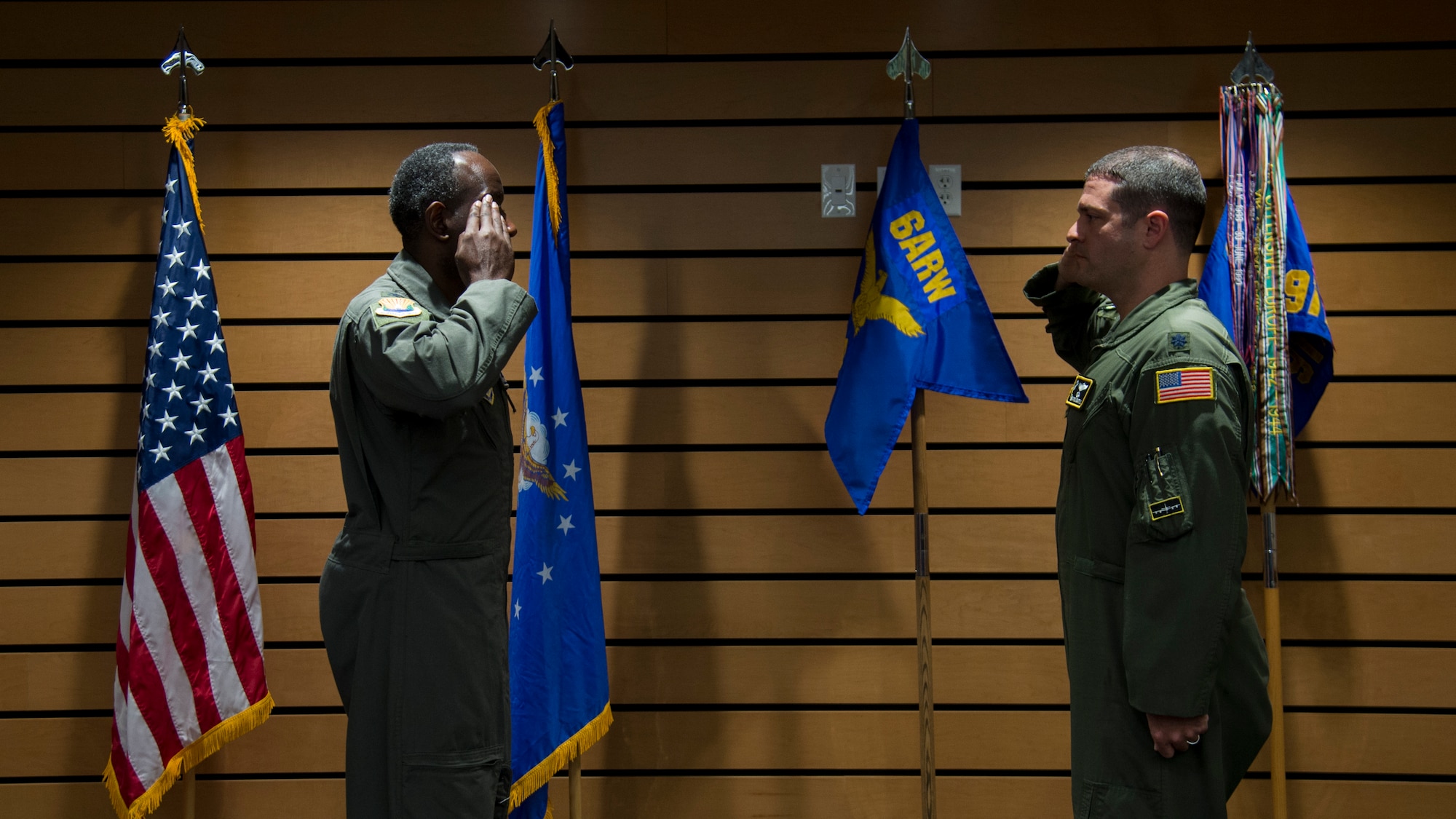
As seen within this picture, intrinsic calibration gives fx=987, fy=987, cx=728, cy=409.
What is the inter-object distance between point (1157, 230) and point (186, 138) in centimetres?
266

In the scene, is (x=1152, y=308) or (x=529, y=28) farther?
(x=529, y=28)

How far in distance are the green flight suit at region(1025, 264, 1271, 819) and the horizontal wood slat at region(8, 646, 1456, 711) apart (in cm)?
130

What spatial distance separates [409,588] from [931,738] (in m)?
1.64

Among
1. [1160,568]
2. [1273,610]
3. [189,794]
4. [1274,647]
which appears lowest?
[189,794]

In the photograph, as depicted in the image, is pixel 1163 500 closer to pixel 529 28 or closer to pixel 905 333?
pixel 905 333

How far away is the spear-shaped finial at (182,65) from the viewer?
2809 millimetres

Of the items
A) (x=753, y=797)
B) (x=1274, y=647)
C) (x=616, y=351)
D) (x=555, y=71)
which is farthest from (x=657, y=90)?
(x=1274, y=647)

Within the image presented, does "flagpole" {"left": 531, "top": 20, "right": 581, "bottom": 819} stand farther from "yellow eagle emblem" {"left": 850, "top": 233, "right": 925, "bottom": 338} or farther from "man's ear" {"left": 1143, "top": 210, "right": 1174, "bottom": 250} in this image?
"man's ear" {"left": 1143, "top": 210, "right": 1174, "bottom": 250}

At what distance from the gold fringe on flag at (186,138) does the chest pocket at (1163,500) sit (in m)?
2.65

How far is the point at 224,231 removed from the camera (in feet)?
10.5

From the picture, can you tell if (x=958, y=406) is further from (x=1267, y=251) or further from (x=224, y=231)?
(x=224, y=231)

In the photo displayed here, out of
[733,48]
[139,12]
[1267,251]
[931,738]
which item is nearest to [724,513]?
[931,738]

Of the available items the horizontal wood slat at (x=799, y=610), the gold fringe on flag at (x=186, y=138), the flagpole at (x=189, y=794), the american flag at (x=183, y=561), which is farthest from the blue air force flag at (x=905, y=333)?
the flagpole at (x=189, y=794)

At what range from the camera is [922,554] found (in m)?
2.80
